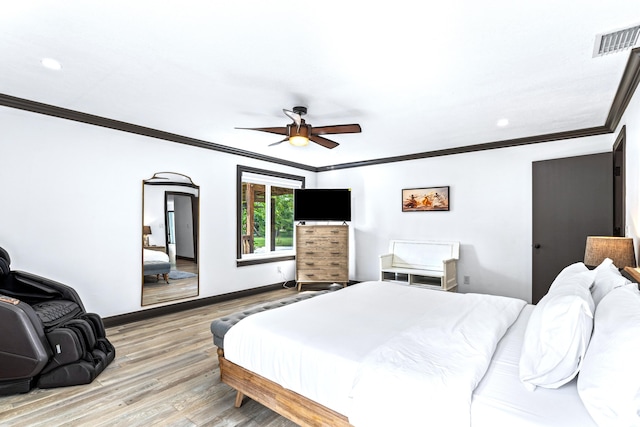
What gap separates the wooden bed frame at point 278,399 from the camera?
Result: 1720mm

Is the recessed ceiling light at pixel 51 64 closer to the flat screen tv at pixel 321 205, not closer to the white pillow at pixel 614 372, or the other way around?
the white pillow at pixel 614 372

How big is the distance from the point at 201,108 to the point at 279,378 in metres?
2.71

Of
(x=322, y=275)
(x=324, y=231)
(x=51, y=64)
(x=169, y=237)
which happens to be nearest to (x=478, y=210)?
(x=324, y=231)

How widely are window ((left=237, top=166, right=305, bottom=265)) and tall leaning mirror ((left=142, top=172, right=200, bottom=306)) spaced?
0.82 m

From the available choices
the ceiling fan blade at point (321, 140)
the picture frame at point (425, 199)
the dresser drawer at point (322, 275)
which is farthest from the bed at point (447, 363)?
the dresser drawer at point (322, 275)

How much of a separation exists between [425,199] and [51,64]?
4.83 metres

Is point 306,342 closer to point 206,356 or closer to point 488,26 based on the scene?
point 206,356

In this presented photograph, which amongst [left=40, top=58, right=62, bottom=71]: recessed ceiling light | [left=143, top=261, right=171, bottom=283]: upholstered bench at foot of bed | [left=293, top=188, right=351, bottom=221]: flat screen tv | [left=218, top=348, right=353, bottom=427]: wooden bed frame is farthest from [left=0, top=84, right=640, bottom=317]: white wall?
[left=218, top=348, right=353, bottom=427]: wooden bed frame

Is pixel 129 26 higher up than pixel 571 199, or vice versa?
pixel 129 26

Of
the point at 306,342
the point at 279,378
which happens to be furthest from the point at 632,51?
the point at 279,378

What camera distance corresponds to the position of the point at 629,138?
297 centimetres

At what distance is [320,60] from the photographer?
2.37 m

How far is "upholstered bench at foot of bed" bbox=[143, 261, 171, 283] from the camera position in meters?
4.22

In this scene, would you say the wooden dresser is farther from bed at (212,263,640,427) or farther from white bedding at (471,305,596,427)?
white bedding at (471,305,596,427)
